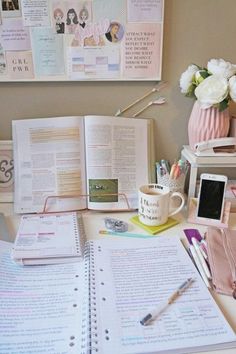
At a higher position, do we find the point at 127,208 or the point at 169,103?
the point at 169,103

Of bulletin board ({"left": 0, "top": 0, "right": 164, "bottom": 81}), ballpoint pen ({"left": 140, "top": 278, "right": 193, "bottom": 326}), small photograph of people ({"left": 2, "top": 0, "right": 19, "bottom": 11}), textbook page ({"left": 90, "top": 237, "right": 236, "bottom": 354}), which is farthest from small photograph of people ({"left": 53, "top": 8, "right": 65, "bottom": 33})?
ballpoint pen ({"left": 140, "top": 278, "right": 193, "bottom": 326})

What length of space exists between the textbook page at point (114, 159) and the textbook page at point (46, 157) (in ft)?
0.16

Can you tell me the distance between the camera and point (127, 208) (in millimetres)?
916

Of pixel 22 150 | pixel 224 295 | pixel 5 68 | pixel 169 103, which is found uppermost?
pixel 5 68

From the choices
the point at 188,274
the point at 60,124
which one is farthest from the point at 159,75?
the point at 188,274

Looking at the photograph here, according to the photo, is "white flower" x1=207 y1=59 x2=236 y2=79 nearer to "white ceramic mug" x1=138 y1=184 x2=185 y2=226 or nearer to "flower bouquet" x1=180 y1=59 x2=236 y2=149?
"flower bouquet" x1=180 y1=59 x2=236 y2=149

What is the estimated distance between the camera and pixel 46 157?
0.91m

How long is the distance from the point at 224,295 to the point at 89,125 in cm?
58

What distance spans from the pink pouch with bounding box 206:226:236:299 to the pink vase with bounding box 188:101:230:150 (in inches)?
10.3

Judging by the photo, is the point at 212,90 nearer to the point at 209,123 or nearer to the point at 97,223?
the point at 209,123

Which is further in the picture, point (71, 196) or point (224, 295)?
point (71, 196)

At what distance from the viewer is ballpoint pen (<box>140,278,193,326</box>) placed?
1.69 ft

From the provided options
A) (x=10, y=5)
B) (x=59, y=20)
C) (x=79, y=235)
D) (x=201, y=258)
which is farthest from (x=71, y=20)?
(x=201, y=258)

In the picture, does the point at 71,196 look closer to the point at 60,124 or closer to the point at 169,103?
the point at 60,124
